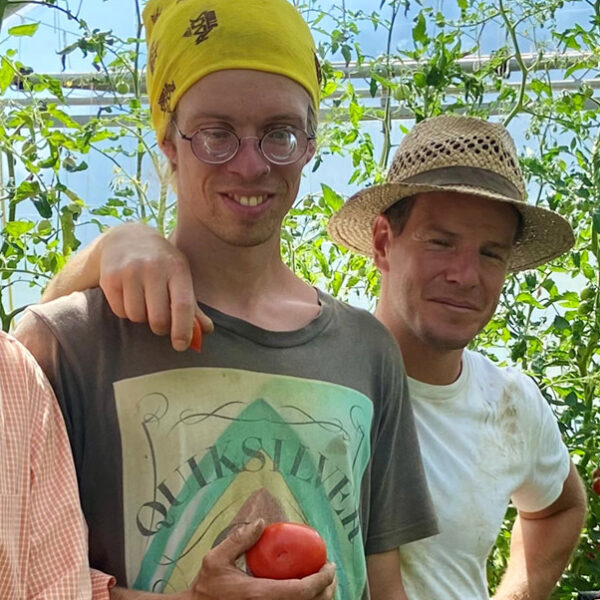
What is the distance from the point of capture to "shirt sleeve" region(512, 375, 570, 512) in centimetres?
196

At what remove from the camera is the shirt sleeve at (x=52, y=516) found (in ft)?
3.59

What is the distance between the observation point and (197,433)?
130 centimetres

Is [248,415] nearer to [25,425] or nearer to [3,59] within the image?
[25,425]

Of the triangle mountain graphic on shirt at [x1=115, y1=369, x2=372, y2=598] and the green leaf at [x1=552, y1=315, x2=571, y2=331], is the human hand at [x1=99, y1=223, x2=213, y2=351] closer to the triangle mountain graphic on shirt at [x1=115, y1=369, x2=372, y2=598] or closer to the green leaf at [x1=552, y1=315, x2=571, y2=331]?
the triangle mountain graphic on shirt at [x1=115, y1=369, x2=372, y2=598]

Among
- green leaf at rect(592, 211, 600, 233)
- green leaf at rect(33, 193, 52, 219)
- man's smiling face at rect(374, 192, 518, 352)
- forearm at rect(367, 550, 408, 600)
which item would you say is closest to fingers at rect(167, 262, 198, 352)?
forearm at rect(367, 550, 408, 600)

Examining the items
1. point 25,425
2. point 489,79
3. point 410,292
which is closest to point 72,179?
point 489,79

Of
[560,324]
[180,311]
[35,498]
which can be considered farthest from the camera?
[560,324]

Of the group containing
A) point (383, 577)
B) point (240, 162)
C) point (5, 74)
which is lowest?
point (383, 577)

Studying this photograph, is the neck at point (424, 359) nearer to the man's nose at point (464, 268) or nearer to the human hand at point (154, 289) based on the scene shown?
the man's nose at point (464, 268)

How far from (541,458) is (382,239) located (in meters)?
0.50

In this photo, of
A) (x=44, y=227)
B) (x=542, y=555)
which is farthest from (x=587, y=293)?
(x=44, y=227)

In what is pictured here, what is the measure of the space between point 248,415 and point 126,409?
0.50 feet

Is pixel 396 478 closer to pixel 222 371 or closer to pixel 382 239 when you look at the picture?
pixel 222 371

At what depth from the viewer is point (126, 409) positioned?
1277mm
